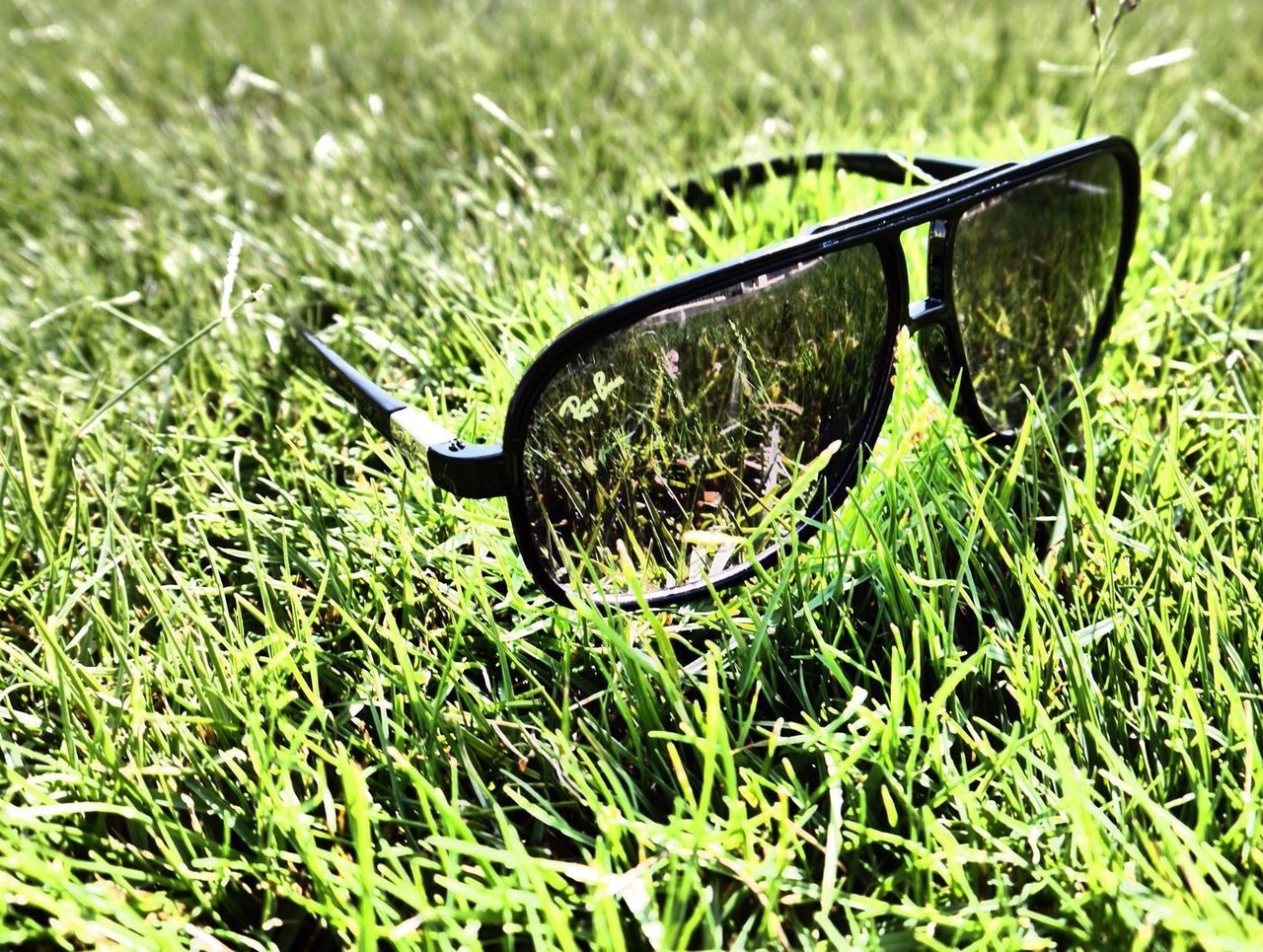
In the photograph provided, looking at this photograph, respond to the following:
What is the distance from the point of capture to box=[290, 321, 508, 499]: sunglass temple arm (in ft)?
2.99

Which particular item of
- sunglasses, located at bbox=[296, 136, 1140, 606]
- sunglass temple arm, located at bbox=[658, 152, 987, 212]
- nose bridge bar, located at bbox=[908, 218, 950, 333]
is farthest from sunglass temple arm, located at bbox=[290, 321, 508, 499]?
sunglass temple arm, located at bbox=[658, 152, 987, 212]

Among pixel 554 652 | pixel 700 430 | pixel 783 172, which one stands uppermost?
pixel 783 172

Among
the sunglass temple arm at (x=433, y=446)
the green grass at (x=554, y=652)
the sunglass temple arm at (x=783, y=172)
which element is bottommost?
the green grass at (x=554, y=652)

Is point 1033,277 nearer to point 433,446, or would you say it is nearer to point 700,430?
point 700,430

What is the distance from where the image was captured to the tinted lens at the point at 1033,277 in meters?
1.19

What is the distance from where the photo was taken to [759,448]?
3.42 ft

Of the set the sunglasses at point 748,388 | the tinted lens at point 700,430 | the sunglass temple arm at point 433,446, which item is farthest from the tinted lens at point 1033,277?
the sunglass temple arm at point 433,446

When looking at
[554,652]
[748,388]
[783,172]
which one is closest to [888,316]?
[748,388]

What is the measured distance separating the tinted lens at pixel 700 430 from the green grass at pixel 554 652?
0.06 m

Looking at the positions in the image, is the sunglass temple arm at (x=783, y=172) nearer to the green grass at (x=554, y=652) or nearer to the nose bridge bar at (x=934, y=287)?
the green grass at (x=554, y=652)

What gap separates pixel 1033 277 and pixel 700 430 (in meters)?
Result: 0.55

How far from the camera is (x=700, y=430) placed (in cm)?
101

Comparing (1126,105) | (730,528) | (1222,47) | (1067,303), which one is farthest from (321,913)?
(1222,47)

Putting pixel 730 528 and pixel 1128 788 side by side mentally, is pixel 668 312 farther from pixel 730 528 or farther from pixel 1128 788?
pixel 1128 788
